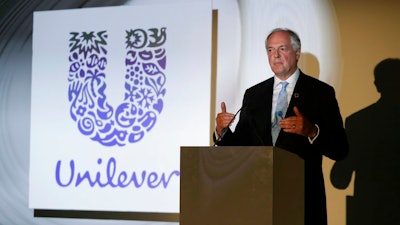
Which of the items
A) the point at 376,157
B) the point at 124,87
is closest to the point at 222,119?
the point at 124,87

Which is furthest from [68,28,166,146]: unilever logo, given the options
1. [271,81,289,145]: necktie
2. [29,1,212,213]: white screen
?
[271,81,289,145]: necktie

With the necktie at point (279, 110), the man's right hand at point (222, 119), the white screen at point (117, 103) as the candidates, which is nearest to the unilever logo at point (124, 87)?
the white screen at point (117, 103)

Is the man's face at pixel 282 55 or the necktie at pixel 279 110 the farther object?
the man's face at pixel 282 55

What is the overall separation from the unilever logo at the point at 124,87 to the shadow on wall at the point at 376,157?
4.08 feet

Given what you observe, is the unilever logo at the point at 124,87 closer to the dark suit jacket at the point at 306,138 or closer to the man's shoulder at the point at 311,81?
the dark suit jacket at the point at 306,138

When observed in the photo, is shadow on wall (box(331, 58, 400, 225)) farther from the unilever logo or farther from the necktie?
the unilever logo

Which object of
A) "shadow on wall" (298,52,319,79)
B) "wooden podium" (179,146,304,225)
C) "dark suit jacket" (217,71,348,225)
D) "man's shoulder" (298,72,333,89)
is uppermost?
"shadow on wall" (298,52,319,79)

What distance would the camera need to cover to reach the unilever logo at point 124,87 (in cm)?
435

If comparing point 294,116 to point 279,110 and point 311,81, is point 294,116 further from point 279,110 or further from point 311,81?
point 311,81

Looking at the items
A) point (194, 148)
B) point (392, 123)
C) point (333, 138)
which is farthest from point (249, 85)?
point (194, 148)

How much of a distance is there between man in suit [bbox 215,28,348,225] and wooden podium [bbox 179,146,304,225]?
1.40 meters

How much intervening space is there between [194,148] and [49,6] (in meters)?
2.63

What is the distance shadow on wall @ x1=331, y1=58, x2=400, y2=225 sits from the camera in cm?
381

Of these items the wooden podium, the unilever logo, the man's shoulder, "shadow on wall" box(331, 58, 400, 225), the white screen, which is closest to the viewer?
the wooden podium
